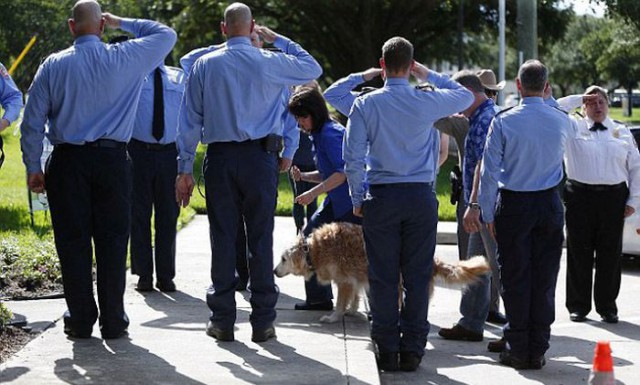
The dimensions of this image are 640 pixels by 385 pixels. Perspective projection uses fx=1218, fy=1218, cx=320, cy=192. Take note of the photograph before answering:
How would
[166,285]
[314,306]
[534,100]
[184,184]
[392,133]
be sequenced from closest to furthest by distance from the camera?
[392,133] → [184,184] → [534,100] → [314,306] → [166,285]

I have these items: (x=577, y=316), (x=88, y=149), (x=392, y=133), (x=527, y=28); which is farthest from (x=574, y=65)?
(x=88, y=149)

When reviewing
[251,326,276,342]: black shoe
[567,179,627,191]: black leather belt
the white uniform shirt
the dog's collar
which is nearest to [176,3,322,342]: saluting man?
[251,326,276,342]: black shoe

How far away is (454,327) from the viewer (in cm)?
905

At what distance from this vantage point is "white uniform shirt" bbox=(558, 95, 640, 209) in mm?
9875

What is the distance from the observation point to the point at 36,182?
7.47 meters

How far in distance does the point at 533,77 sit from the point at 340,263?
6.31 feet

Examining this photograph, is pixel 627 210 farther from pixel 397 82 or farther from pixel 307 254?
pixel 397 82

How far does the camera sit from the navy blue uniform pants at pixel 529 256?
7.74 meters

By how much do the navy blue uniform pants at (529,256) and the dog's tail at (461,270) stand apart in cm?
56

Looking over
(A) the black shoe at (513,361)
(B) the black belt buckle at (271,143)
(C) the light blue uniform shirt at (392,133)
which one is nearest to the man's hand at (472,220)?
(C) the light blue uniform shirt at (392,133)

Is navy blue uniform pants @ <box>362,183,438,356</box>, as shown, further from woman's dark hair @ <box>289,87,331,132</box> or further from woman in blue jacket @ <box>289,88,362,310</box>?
woman's dark hair @ <box>289,87,331,132</box>

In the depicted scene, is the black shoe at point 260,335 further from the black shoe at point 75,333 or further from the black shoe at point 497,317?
the black shoe at point 497,317

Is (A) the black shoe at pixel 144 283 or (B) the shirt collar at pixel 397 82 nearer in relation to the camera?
(B) the shirt collar at pixel 397 82

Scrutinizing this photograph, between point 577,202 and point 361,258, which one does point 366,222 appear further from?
point 577,202
